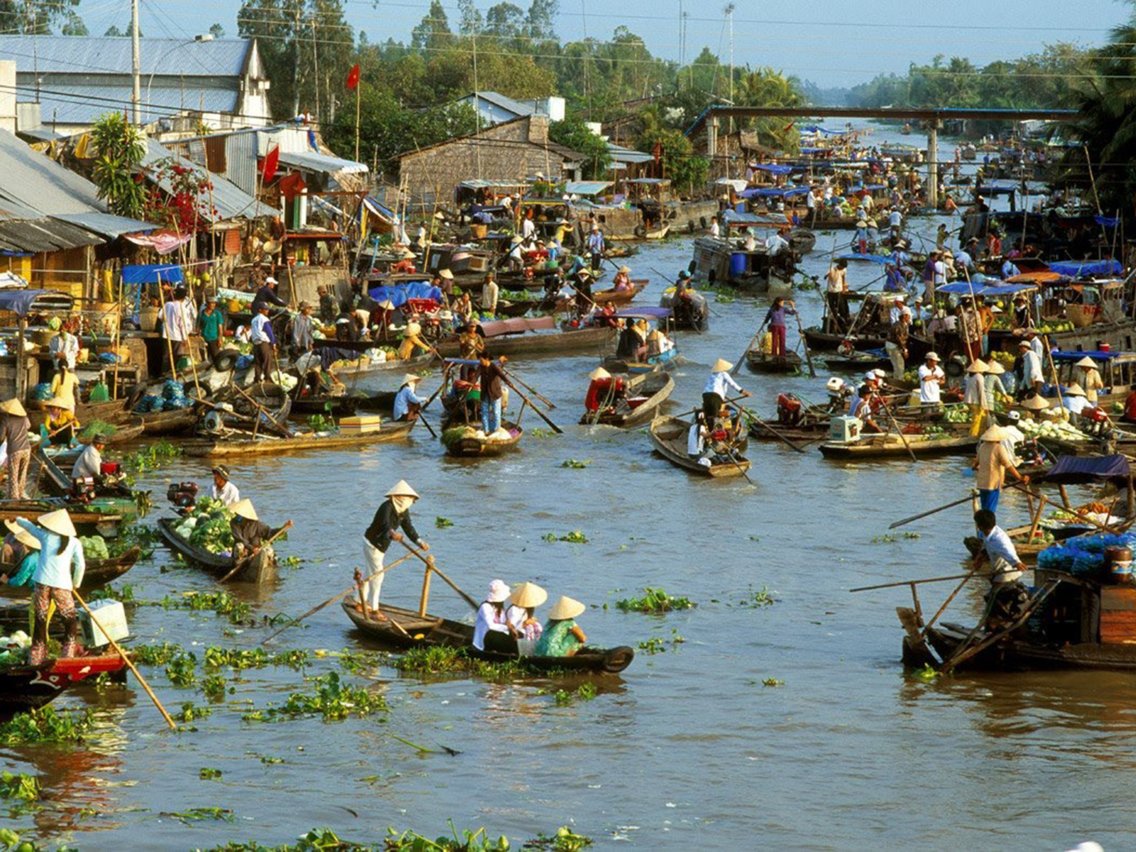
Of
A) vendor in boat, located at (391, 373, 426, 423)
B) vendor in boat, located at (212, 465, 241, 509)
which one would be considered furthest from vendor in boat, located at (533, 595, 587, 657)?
vendor in boat, located at (391, 373, 426, 423)

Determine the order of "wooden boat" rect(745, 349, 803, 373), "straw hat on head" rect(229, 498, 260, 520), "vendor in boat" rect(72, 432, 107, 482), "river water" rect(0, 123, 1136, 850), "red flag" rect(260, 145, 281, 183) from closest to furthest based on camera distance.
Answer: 1. "river water" rect(0, 123, 1136, 850)
2. "straw hat on head" rect(229, 498, 260, 520)
3. "vendor in boat" rect(72, 432, 107, 482)
4. "wooden boat" rect(745, 349, 803, 373)
5. "red flag" rect(260, 145, 281, 183)

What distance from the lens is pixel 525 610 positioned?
13781 millimetres

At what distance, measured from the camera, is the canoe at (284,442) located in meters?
22.8

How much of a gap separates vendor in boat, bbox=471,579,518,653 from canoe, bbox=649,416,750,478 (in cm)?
888

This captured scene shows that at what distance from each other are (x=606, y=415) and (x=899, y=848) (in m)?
15.6

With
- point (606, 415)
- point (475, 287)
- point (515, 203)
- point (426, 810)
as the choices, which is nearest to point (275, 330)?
point (606, 415)

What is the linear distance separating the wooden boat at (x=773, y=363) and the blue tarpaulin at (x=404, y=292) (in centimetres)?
660

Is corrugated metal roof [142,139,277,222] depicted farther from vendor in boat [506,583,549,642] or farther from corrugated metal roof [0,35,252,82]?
corrugated metal roof [0,35,252,82]

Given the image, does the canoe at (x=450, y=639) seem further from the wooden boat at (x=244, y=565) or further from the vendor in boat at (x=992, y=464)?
the vendor in boat at (x=992, y=464)

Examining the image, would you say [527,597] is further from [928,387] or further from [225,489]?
[928,387]

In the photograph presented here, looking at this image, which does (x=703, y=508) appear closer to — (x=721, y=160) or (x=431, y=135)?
(x=431, y=135)

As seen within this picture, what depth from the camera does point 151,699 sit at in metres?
12.8

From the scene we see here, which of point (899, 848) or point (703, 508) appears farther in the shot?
point (703, 508)

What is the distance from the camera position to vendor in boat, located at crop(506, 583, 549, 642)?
13625mm
